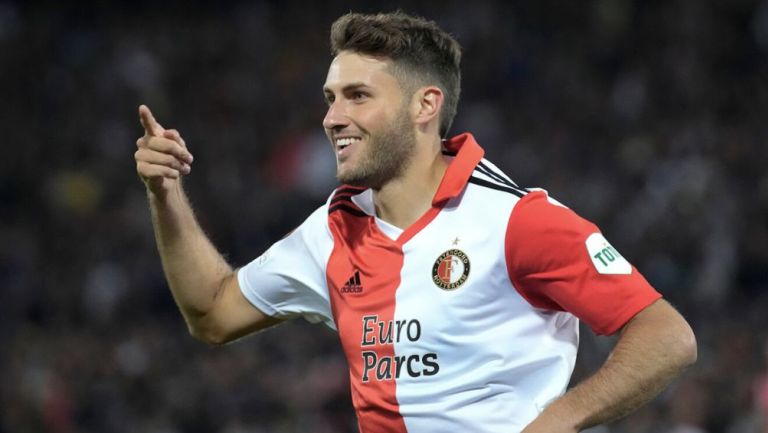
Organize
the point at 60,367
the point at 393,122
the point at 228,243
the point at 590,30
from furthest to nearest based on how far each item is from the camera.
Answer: the point at 590,30, the point at 228,243, the point at 60,367, the point at 393,122

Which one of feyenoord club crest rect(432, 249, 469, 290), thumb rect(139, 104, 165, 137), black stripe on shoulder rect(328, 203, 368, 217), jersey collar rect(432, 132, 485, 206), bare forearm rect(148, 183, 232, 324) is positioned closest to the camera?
feyenoord club crest rect(432, 249, 469, 290)

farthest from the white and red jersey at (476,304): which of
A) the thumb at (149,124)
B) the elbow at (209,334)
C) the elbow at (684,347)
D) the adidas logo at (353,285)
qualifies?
the thumb at (149,124)

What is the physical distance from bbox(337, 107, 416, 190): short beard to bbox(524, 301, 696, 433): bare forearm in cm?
91

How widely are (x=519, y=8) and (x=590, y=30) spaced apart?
3.35 feet

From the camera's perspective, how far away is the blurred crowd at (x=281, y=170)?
9.62 metres

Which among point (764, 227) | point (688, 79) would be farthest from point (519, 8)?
Result: point (764, 227)

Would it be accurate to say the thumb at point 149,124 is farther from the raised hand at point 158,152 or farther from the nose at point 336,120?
the nose at point 336,120

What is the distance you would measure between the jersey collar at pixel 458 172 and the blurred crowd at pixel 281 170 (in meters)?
3.85

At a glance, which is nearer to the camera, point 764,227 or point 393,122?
point 393,122

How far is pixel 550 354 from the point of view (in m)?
3.74

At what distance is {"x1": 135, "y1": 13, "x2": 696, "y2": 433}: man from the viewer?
3.58m

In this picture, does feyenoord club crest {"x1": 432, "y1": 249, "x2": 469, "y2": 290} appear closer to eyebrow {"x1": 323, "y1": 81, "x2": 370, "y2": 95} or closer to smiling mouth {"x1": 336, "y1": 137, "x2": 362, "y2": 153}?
smiling mouth {"x1": 336, "y1": 137, "x2": 362, "y2": 153}

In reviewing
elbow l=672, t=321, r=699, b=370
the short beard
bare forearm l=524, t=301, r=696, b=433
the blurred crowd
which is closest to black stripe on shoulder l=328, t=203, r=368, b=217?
the short beard

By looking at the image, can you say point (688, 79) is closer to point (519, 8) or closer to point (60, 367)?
point (519, 8)
